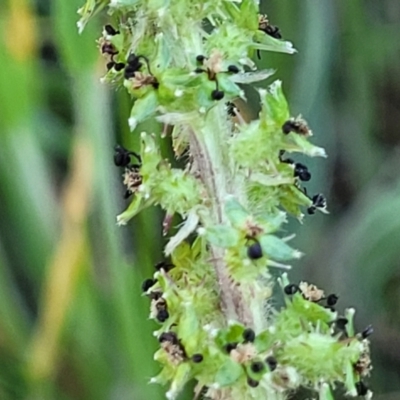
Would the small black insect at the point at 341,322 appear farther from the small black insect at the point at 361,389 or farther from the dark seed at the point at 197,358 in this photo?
the dark seed at the point at 197,358

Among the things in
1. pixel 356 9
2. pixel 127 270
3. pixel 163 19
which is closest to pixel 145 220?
pixel 127 270

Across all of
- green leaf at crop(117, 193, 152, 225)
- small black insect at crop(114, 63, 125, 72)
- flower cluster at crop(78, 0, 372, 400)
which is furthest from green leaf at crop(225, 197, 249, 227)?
small black insect at crop(114, 63, 125, 72)

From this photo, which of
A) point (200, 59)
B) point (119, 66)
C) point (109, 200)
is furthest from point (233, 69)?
point (109, 200)

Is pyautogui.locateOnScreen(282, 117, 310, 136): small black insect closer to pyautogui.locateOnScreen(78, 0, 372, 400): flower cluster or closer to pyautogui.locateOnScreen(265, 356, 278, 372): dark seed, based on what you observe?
pyautogui.locateOnScreen(78, 0, 372, 400): flower cluster

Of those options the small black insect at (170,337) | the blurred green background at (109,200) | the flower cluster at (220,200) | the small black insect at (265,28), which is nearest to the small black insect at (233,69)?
the flower cluster at (220,200)

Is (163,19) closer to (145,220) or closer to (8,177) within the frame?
(145,220)

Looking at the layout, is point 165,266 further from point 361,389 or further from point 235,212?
point 361,389
